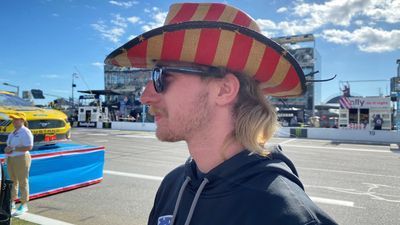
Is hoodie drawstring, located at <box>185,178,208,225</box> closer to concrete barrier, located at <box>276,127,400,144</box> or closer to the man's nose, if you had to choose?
the man's nose

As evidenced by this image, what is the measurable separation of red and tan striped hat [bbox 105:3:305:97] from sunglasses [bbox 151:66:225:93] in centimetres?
3

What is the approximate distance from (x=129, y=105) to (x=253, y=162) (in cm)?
4882

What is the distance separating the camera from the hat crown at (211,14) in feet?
4.67

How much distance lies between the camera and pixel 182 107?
1491mm

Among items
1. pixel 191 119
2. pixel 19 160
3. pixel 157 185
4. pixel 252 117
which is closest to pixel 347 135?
pixel 157 185

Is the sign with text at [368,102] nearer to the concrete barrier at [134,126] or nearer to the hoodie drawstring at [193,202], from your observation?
the concrete barrier at [134,126]

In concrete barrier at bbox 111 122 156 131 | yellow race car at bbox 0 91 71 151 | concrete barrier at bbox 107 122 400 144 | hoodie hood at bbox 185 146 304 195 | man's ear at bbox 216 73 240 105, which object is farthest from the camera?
concrete barrier at bbox 111 122 156 131

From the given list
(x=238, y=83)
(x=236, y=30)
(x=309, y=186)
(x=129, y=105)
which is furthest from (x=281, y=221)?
(x=129, y=105)

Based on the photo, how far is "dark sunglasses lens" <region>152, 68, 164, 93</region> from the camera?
1.55 meters

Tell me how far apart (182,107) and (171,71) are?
0.19 meters

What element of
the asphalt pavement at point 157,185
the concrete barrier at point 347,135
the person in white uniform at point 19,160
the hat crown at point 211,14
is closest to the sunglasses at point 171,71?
the hat crown at point 211,14

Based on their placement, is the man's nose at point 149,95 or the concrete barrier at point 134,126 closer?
the man's nose at point 149,95

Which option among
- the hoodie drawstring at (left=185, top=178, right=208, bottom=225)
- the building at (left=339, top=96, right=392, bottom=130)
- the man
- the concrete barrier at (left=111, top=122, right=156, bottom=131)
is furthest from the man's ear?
the concrete barrier at (left=111, top=122, right=156, bottom=131)

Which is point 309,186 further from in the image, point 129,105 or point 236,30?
point 129,105
